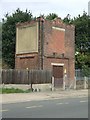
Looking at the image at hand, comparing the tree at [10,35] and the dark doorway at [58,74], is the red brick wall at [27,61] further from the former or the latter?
the tree at [10,35]

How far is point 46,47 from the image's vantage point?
1516 inches

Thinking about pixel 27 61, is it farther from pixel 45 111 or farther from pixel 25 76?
pixel 45 111

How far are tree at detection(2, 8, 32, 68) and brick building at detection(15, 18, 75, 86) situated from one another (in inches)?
459

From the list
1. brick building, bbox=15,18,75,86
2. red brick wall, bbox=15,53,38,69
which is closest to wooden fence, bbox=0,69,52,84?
brick building, bbox=15,18,75,86

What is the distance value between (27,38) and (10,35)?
14002 mm

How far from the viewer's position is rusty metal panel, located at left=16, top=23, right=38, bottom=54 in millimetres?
38812

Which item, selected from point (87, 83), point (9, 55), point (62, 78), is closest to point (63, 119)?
point (62, 78)

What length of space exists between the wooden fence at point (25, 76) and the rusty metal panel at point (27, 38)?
3362 mm

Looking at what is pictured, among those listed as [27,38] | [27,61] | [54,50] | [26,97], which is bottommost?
[26,97]

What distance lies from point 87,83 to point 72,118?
27.4m

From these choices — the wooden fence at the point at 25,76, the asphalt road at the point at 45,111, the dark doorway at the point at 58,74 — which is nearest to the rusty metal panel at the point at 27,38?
the dark doorway at the point at 58,74

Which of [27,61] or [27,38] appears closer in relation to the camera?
[27,38]

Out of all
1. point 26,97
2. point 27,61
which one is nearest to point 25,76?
point 27,61

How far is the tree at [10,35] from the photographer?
2078 inches
